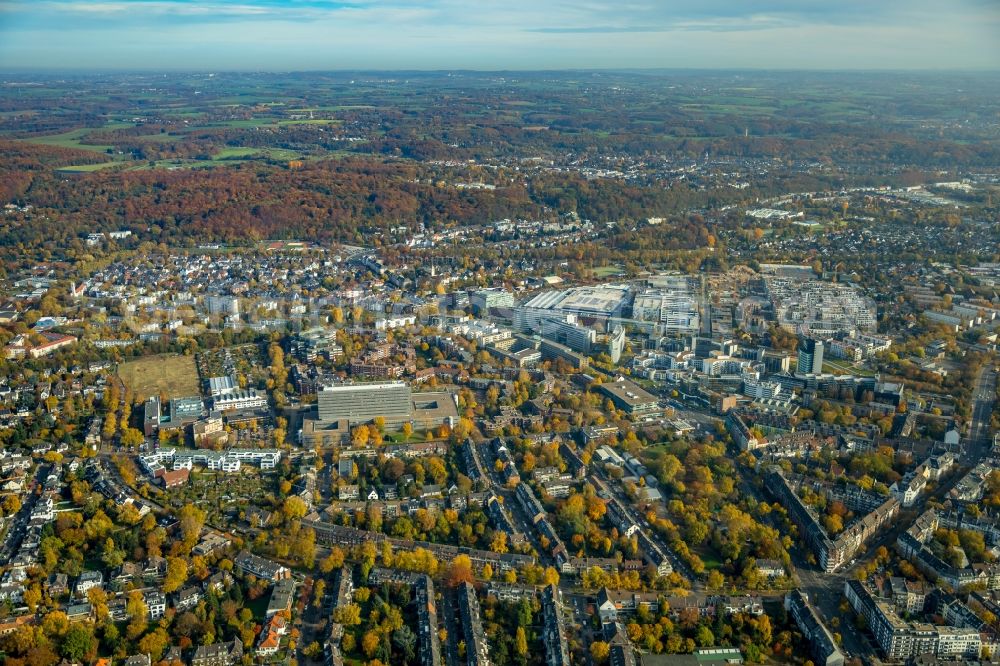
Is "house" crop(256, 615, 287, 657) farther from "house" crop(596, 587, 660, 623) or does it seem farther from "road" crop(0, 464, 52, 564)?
"road" crop(0, 464, 52, 564)

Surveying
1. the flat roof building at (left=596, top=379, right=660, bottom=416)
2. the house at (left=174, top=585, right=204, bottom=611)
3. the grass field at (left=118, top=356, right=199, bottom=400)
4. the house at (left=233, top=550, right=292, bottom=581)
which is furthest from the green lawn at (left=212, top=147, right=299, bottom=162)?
the house at (left=174, top=585, right=204, bottom=611)

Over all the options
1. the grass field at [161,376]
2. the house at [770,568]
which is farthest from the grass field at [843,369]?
the grass field at [161,376]

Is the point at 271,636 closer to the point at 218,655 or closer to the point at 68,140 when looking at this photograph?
the point at 218,655

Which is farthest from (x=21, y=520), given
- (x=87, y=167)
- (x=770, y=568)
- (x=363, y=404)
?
(x=87, y=167)

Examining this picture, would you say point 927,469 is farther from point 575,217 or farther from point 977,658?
point 575,217

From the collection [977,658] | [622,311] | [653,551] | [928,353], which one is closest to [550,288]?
[622,311]

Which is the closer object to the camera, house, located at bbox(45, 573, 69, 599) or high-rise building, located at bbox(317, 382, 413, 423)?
house, located at bbox(45, 573, 69, 599)
